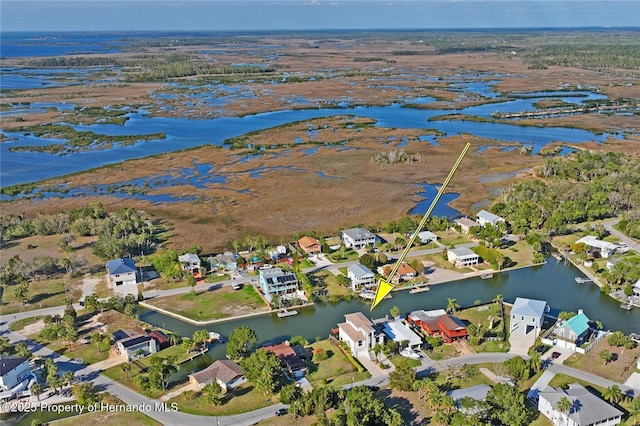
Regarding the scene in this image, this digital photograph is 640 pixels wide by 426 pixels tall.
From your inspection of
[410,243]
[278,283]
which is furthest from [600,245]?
[410,243]

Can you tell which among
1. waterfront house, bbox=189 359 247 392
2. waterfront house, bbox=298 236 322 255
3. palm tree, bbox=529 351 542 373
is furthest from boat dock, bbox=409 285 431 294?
waterfront house, bbox=189 359 247 392

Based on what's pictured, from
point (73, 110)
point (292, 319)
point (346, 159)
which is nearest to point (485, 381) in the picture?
point (292, 319)

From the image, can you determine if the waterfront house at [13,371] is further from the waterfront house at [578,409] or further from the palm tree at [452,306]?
the waterfront house at [578,409]

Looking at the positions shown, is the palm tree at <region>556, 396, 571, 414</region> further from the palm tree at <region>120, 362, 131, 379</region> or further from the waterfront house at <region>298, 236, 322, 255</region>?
the waterfront house at <region>298, 236, 322, 255</region>

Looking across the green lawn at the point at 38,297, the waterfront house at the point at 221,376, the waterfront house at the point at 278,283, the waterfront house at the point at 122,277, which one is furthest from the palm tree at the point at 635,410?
the green lawn at the point at 38,297

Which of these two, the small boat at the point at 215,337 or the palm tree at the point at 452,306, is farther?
the palm tree at the point at 452,306
